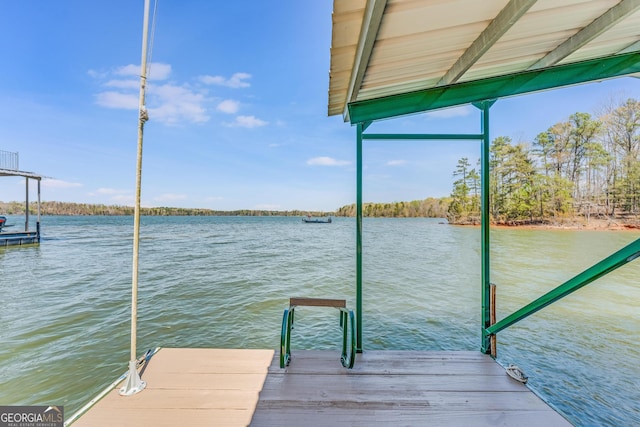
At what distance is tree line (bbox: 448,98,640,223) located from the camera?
1395 cm

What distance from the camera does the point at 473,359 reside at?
2074 millimetres

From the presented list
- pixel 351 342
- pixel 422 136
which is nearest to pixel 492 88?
pixel 422 136

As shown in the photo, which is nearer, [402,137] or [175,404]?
[175,404]

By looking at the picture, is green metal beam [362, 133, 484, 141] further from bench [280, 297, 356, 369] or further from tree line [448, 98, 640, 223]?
tree line [448, 98, 640, 223]

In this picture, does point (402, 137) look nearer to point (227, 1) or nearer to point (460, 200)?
point (227, 1)

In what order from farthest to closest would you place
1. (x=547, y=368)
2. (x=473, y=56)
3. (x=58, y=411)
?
(x=547, y=368)
(x=58, y=411)
(x=473, y=56)

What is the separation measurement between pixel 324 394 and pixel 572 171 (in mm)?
24054

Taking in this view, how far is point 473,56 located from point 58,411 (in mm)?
3138

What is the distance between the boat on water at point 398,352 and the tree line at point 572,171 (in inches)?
350

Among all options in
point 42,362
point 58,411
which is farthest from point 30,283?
point 58,411

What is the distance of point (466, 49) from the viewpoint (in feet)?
4.48

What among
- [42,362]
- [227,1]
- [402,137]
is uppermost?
[227,1]

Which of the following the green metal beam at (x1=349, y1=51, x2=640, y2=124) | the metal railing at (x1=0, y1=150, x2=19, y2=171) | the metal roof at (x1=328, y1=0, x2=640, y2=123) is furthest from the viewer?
the metal railing at (x1=0, y1=150, x2=19, y2=171)

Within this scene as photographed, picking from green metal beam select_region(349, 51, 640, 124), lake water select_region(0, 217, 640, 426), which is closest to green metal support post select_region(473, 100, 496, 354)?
green metal beam select_region(349, 51, 640, 124)
